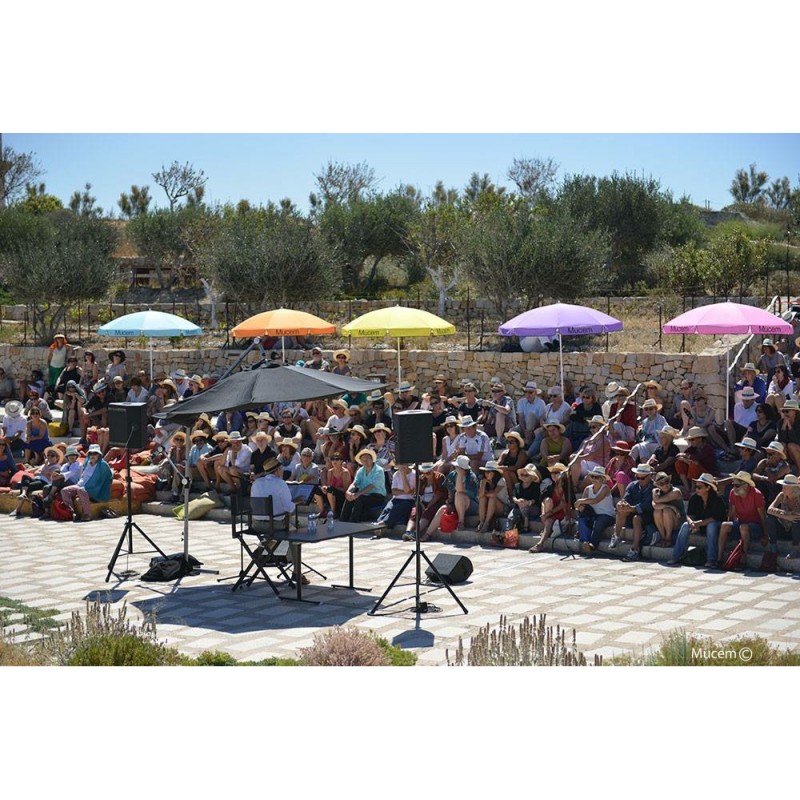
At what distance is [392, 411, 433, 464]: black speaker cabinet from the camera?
8.99 m

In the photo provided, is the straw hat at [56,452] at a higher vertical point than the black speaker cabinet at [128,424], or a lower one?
lower

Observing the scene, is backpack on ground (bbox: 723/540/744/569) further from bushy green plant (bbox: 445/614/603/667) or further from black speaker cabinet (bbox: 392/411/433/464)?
black speaker cabinet (bbox: 392/411/433/464)

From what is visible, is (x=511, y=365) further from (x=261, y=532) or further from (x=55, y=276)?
(x=55, y=276)

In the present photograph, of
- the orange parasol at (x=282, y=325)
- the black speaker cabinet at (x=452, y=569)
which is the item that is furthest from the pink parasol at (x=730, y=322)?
the orange parasol at (x=282, y=325)

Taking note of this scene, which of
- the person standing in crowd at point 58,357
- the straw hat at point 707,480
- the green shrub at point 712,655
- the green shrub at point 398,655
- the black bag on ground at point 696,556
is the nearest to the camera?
the green shrub at point 712,655

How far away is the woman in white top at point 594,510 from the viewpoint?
A: 11.5 meters

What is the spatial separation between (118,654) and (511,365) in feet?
40.5

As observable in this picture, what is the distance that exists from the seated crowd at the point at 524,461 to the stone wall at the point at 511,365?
62cm

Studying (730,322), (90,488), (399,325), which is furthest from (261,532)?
(730,322)

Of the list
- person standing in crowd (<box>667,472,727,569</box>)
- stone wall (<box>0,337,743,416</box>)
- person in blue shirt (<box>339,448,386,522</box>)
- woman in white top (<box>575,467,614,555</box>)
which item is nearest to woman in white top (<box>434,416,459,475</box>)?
person in blue shirt (<box>339,448,386,522</box>)

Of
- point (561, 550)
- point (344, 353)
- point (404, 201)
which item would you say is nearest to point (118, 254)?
point (404, 201)

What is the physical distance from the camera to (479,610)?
30.7ft

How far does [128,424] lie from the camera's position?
37.8ft

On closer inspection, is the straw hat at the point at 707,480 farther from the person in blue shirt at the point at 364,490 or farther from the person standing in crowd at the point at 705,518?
the person in blue shirt at the point at 364,490
